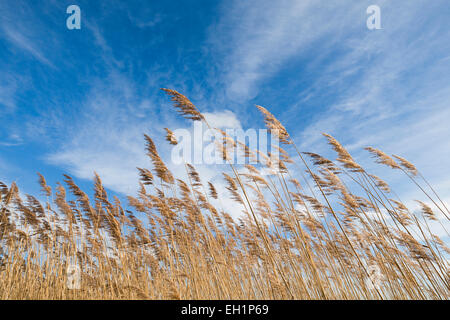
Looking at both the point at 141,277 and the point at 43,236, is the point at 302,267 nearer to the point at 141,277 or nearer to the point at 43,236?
the point at 141,277

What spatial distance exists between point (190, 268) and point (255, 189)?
1.79 m

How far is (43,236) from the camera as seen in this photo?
4.85m

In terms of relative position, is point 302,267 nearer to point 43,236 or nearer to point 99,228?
point 99,228

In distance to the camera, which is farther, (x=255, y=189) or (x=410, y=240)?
(x=255, y=189)

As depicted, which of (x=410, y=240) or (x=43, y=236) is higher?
(x=43, y=236)

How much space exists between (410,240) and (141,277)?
436 cm

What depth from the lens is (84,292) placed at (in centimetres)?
374
